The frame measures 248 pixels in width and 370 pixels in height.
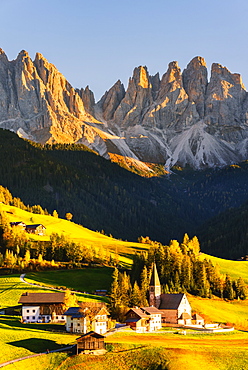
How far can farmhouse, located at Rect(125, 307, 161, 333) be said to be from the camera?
115 metres

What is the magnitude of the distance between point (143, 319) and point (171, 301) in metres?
16.5

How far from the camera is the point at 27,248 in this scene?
595ft

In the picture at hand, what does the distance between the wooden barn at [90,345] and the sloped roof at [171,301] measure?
4176 cm

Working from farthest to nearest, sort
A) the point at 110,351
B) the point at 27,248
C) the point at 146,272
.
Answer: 1. the point at 27,248
2. the point at 146,272
3. the point at 110,351

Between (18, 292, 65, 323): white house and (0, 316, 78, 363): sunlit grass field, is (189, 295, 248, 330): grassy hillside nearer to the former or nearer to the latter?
(18, 292, 65, 323): white house

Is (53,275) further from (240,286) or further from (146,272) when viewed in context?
(240,286)

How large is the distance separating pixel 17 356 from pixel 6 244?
9769cm

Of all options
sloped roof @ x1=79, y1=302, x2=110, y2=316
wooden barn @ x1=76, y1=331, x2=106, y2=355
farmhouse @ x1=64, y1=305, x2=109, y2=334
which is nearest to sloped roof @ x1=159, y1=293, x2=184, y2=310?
farmhouse @ x1=64, y1=305, x2=109, y2=334

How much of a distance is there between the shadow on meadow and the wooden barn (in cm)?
530

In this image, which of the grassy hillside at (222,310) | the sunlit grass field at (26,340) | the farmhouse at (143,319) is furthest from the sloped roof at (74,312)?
the grassy hillside at (222,310)

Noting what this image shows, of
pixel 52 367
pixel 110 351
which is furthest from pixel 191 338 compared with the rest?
pixel 52 367

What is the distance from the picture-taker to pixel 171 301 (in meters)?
132

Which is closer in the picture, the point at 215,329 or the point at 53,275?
the point at 215,329

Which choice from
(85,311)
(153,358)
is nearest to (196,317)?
(85,311)
